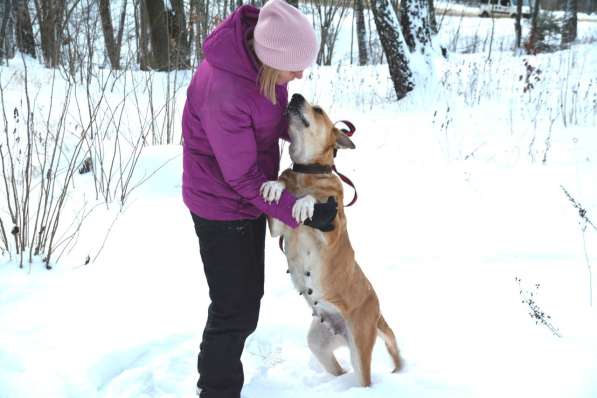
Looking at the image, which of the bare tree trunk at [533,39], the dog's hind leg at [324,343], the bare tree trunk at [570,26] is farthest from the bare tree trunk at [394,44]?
the bare tree trunk at [570,26]

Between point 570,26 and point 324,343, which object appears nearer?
point 324,343

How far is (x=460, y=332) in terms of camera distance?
10.2ft

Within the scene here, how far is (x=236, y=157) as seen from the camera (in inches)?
81.8

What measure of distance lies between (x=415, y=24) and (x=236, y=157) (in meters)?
7.54

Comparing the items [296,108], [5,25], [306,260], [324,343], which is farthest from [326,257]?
[5,25]

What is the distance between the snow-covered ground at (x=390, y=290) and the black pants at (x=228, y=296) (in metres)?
0.34

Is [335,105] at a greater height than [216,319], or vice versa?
[335,105]

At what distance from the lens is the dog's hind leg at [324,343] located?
2.77 metres

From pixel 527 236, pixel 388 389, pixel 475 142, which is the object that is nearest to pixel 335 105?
pixel 475 142

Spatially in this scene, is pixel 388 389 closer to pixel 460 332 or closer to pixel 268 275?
pixel 460 332

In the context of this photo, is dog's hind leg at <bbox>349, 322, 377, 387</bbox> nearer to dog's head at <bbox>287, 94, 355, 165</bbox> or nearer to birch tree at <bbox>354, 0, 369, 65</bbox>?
dog's head at <bbox>287, 94, 355, 165</bbox>

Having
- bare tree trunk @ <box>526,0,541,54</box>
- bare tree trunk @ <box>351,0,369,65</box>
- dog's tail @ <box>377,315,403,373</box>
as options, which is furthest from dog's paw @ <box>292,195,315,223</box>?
bare tree trunk @ <box>351,0,369,65</box>

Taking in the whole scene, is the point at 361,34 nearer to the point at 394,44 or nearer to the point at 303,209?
the point at 394,44

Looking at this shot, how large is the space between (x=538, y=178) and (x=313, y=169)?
12.0 ft
